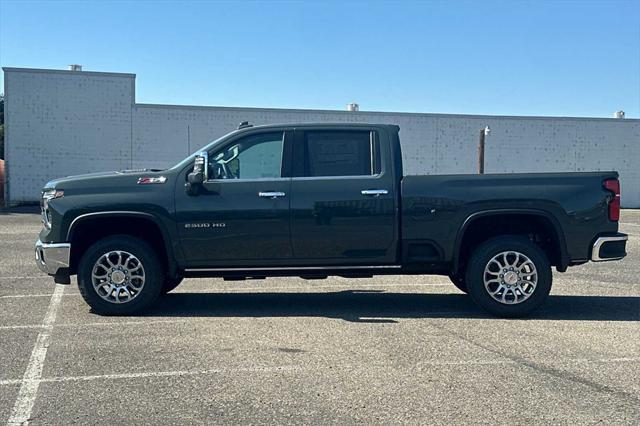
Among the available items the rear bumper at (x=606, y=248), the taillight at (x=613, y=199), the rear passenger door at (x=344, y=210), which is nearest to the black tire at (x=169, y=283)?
the rear passenger door at (x=344, y=210)

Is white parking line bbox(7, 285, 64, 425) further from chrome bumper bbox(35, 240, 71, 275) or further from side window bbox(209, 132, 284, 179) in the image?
side window bbox(209, 132, 284, 179)

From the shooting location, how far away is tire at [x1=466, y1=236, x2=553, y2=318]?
7.26m

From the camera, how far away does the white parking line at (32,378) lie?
14.1 feet

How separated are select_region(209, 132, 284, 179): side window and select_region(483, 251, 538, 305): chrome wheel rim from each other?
2635 mm

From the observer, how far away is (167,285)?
26.9 feet

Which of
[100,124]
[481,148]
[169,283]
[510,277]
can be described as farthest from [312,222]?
[481,148]

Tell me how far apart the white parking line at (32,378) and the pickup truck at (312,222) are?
0.68 metres

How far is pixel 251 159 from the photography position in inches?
294

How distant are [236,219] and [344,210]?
3.92ft

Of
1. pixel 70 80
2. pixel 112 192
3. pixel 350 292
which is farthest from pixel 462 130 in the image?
pixel 112 192

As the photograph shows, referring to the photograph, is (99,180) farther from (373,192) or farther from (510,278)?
(510,278)

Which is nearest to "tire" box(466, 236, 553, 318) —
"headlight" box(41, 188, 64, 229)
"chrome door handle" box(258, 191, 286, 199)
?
"chrome door handle" box(258, 191, 286, 199)

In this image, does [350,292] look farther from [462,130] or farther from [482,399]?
[462,130]

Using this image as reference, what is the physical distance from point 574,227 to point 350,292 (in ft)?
10.3
